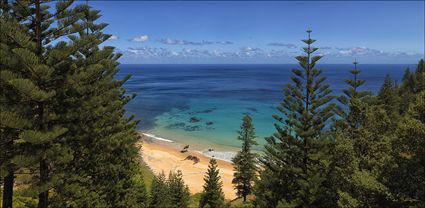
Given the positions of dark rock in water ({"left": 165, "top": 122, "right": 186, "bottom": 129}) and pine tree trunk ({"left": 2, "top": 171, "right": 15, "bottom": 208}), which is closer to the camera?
pine tree trunk ({"left": 2, "top": 171, "right": 15, "bottom": 208})

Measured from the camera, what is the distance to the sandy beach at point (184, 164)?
34.9m

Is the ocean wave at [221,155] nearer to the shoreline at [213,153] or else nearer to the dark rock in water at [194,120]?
the shoreline at [213,153]

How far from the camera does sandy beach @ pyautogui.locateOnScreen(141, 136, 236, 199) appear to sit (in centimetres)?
3488

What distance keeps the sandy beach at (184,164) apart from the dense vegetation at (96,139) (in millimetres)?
16885

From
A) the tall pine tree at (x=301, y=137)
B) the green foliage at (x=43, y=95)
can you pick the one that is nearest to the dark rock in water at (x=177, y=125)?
the tall pine tree at (x=301, y=137)

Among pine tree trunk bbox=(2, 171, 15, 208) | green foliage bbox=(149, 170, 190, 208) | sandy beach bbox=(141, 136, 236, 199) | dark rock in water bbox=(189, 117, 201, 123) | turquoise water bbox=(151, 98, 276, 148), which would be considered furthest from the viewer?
dark rock in water bbox=(189, 117, 201, 123)

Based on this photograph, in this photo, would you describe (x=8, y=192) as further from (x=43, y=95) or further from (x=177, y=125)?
(x=177, y=125)

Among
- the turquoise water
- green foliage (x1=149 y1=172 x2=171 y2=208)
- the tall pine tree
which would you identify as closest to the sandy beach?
the turquoise water

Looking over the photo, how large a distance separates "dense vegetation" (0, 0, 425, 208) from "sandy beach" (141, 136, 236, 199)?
16885mm

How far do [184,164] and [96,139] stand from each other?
83.3ft

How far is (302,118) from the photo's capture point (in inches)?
695

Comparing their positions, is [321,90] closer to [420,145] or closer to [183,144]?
[420,145]

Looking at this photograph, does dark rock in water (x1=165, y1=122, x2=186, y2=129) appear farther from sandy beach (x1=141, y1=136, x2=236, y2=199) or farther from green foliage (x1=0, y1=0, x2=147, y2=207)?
green foliage (x1=0, y1=0, x2=147, y2=207)

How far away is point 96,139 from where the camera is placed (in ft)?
50.6
